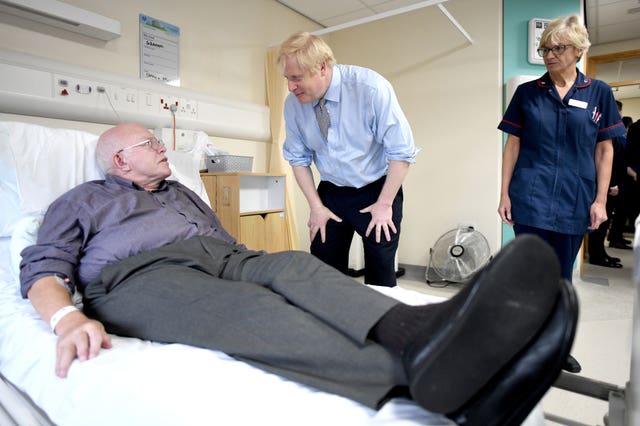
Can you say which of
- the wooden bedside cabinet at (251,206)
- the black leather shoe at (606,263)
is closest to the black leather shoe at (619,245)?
the black leather shoe at (606,263)

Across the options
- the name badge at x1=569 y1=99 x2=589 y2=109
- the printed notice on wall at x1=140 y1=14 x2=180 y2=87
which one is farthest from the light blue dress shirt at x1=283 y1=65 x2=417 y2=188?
the printed notice on wall at x1=140 y1=14 x2=180 y2=87

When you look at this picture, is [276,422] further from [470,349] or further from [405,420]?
[470,349]

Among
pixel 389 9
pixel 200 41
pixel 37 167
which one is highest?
pixel 389 9

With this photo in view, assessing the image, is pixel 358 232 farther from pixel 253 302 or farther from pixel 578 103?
pixel 578 103

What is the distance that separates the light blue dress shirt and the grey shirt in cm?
54

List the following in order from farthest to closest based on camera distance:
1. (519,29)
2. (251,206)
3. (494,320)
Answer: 1. (519,29)
2. (251,206)
3. (494,320)

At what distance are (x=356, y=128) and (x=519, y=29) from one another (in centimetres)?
249

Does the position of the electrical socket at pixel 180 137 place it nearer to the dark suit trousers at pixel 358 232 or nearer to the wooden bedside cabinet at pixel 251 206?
the wooden bedside cabinet at pixel 251 206

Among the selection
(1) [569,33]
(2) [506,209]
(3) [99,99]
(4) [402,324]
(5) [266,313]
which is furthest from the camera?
(3) [99,99]

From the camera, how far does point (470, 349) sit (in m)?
0.59

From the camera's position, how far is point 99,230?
133 cm

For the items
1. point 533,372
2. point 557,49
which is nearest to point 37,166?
point 533,372

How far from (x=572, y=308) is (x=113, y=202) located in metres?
1.32

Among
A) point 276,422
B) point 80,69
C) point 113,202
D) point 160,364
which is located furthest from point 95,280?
point 80,69
